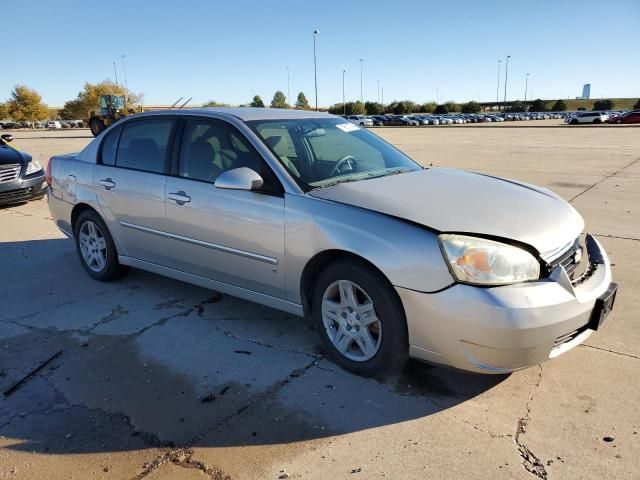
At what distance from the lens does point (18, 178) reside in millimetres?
8859

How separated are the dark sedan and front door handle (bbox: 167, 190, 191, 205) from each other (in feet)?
20.6

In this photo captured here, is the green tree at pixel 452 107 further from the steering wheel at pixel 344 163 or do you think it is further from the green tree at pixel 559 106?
the steering wheel at pixel 344 163

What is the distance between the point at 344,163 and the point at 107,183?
2.21 m

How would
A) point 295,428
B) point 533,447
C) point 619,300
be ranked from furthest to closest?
point 619,300
point 295,428
point 533,447

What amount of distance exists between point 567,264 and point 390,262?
1034 millimetres

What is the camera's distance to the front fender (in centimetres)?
270

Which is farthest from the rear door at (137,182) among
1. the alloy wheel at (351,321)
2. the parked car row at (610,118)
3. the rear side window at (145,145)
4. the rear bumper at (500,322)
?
the parked car row at (610,118)

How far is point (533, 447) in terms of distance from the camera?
8.14 feet

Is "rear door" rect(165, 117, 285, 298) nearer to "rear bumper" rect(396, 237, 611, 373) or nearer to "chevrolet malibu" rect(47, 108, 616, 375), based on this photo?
"chevrolet malibu" rect(47, 108, 616, 375)

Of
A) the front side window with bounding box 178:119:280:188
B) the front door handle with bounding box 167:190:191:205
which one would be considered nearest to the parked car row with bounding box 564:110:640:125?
the front side window with bounding box 178:119:280:188

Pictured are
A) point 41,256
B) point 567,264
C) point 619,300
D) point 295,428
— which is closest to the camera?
point 295,428

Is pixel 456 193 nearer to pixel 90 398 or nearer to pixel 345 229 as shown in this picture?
pixel 345 229

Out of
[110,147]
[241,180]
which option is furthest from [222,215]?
[110,147]

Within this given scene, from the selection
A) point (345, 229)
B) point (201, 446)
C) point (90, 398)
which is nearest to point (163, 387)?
point (90, 398)
